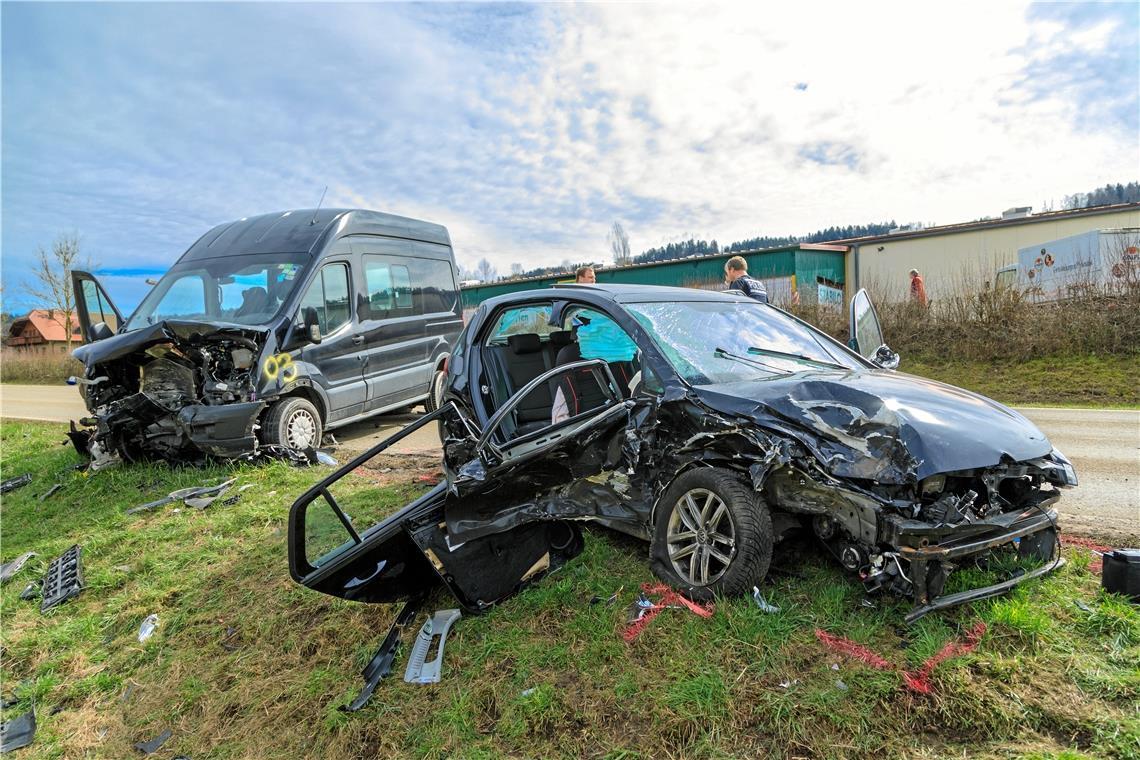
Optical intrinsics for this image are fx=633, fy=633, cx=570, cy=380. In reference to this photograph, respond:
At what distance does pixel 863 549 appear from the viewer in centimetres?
264

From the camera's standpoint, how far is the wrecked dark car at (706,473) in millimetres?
2584

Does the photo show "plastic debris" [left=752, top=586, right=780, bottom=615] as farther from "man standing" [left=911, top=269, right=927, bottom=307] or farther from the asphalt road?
"man standing" [left=911, top=269, right=927, bottom=307]

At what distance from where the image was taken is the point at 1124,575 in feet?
9.18

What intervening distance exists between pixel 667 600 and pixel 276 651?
7.19 feet

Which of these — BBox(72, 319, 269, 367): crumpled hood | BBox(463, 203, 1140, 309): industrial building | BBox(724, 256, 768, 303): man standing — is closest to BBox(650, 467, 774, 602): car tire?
BBox(724, 256, 768, 303): man standing

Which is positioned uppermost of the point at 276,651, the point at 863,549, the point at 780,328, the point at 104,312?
the point at 104,312

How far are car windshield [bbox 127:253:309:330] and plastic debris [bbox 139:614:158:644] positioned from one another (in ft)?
10.8

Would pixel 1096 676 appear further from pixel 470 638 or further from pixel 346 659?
pixel 346 659

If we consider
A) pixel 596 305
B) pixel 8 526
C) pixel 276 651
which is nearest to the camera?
pixel 276 651

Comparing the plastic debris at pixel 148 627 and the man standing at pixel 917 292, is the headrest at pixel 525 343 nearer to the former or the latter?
the plastic debris at pixel 148 627

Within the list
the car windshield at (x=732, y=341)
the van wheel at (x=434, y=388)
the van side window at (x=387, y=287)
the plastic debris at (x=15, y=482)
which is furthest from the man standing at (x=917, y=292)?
the plastic debris at (x=15, y=482)

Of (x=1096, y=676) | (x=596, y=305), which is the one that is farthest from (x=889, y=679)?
(x=596, y=305)

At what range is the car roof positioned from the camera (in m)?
3.87

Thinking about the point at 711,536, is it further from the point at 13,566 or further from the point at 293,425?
the point at 13,566
